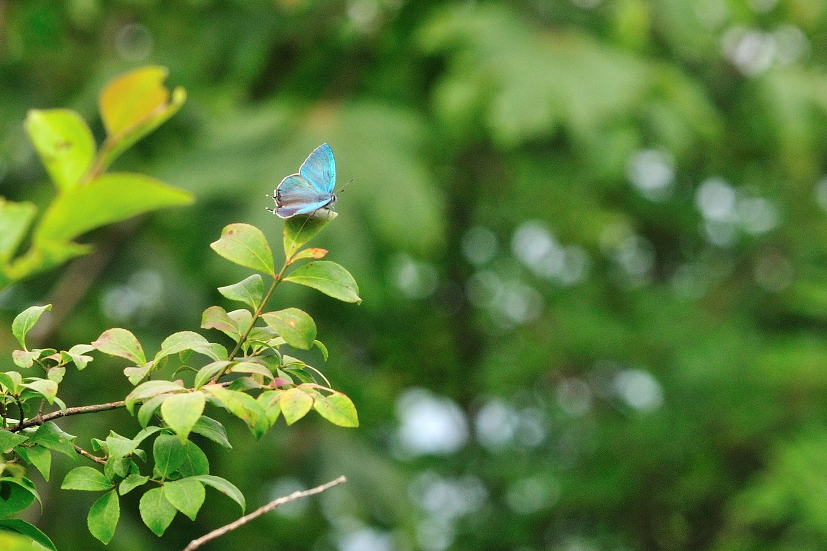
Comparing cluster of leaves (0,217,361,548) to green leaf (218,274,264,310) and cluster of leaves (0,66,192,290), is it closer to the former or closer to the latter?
green leaf (218,274,264,310)

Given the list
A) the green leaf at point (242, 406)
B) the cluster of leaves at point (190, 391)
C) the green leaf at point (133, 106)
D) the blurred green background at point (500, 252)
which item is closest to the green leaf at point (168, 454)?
the cluster of leaves at point (190, 391)

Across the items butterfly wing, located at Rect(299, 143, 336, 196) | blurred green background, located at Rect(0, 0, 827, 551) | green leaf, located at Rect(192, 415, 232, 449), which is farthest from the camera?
blurred green background, located at Rect(0, 0, 827, 551)

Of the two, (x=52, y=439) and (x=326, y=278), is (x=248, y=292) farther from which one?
(x=52, y=439)

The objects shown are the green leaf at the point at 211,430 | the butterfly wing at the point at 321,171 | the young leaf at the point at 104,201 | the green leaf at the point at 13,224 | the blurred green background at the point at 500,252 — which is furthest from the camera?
the blurred green background at the point at 500,252

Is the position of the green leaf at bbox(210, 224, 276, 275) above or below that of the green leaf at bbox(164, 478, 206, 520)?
above

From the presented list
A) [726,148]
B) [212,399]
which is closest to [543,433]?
[726,148]

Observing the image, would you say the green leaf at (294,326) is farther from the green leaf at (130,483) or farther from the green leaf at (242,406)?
the green leaf at (130,483)

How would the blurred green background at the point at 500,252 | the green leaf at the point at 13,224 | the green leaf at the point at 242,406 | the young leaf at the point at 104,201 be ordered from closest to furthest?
the young leaf at the point at 104,201 < the green leaf at the point at 13,224 < the green leaf at the point at 242,406 < the blurred green background at the point at 500,252

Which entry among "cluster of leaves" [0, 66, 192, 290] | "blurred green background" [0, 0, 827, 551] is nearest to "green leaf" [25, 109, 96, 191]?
"cluster of leaves" [0, 66, 192, 290]
